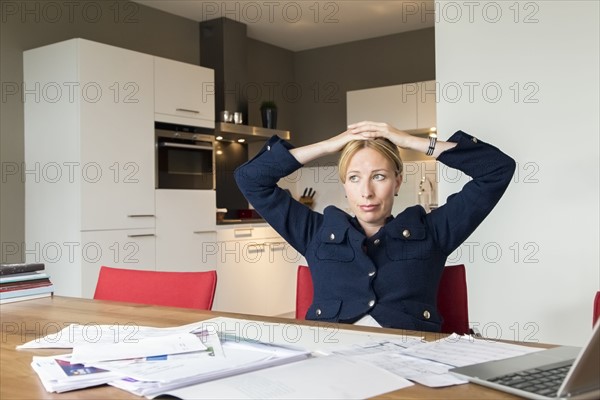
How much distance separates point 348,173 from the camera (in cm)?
175

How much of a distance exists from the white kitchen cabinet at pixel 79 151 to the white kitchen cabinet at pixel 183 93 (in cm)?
16

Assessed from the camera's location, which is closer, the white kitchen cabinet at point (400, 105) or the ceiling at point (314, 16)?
the ceiling at point (314, 16)

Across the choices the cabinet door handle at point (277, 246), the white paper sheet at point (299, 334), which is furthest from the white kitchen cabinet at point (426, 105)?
the white paper sheet at point (299, 334)

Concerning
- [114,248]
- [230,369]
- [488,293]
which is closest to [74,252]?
[114,248]

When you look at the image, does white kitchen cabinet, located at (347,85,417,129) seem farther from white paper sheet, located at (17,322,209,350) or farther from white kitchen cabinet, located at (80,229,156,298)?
white paper sheet, located at (17,322,209,350)

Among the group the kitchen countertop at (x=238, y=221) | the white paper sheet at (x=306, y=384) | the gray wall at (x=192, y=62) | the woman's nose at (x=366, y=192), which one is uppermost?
the gray wall at (x=192, y=62)

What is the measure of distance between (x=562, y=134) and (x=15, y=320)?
6.83 feet

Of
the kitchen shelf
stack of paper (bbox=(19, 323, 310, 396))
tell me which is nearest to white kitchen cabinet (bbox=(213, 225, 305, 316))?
the kitchen shelf

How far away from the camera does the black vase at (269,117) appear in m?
5.46

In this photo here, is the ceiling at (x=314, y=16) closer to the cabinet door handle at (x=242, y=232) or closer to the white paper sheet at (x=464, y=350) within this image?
the cabinet door handle at (x=242, y=232)

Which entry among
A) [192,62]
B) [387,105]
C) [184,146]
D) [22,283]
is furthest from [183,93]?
[22,283]

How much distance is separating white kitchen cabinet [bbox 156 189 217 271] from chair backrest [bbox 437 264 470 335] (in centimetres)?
273

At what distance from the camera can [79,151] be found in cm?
361

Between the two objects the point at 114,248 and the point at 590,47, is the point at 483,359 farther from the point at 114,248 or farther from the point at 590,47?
the point at 114,248
